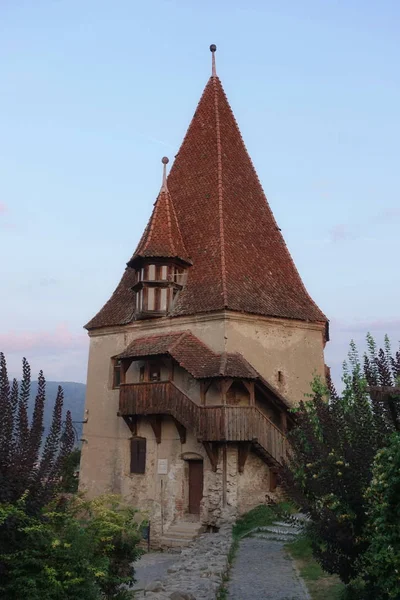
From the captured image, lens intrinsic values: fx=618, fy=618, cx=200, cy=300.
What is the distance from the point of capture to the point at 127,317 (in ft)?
73.0

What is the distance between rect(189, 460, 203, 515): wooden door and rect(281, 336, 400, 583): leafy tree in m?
11.1

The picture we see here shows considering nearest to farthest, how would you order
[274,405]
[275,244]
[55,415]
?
[55,415] → [274,405] → [275,244]

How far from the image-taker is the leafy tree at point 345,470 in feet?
25.8

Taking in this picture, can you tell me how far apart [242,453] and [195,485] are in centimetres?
221

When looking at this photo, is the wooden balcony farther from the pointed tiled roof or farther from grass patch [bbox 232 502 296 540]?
the pointed tiled roof

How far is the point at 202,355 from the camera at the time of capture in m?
19.3

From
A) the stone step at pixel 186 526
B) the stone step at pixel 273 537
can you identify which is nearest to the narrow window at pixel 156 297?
the stone step at pixel 186 526

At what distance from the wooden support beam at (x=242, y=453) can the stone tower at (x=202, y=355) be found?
3 cm

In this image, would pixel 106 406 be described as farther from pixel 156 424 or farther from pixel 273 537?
pixel 273 537

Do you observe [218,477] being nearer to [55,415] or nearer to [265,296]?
[265,296]

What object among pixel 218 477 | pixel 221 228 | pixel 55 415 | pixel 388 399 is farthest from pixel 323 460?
pixel 221 228

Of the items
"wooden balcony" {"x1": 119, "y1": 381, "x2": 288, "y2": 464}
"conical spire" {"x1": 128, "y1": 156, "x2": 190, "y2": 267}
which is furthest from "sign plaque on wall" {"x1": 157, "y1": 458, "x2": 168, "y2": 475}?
"conical spire" {"x1": 128, "y1": 156, "x2": 190, "y2": 267}

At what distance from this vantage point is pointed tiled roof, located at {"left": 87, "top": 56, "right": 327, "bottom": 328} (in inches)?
814

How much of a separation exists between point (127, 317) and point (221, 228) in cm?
464
